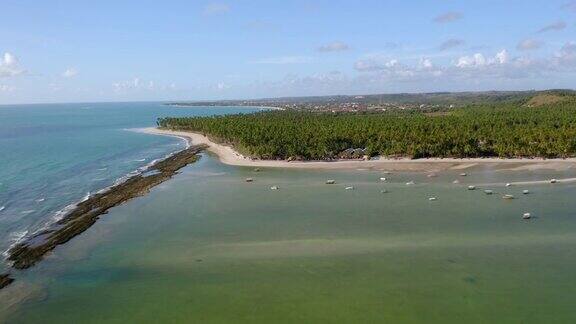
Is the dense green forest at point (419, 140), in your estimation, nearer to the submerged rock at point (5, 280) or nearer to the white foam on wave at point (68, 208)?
the white foam on wave at point (68, 208)

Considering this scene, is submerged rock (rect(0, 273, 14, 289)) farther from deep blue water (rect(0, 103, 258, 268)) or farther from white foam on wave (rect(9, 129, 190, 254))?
deep blue water (rect(0, 103, 258, 268))

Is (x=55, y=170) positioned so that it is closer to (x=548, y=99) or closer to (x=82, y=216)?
(x=82, y=216)

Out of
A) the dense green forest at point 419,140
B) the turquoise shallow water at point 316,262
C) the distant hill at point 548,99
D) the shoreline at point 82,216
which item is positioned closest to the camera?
the turquoise shallow water at point 316,262

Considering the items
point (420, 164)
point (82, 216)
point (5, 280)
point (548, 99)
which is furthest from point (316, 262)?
point (548, 99)

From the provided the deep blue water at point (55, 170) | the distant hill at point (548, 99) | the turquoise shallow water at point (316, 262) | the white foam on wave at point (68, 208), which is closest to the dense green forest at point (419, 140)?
the white foam on wave at point (68, 208)

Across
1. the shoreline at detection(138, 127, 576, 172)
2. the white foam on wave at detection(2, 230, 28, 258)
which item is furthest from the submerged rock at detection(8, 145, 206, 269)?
the shoreline at detection(138, 127, 576, 172)

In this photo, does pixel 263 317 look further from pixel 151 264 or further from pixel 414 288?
pixel 151 264

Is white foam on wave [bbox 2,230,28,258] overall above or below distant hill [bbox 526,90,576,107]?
below

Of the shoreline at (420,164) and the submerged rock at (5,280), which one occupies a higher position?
the shoreline at (420,164)

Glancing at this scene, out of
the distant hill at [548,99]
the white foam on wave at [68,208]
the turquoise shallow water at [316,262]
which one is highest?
the distant hill at [548,99]

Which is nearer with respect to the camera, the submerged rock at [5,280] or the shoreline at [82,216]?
the submerged rock at [5,280]

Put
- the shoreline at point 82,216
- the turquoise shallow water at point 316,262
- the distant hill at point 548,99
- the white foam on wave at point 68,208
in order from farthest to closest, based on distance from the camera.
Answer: the distant hill at point 548,99 → the white foam on wave at point 68,208 → the shoreline at point 82,216 → the turquoise shallow water at point 316,262
